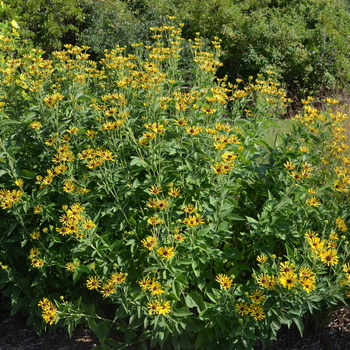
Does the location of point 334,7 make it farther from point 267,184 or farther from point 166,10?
point 267,184

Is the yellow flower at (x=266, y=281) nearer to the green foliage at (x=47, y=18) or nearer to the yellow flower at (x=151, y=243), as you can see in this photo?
the yellow flower at (x=151, y=243)

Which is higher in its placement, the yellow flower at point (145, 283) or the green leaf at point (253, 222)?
the green leaf at point (253, 222)

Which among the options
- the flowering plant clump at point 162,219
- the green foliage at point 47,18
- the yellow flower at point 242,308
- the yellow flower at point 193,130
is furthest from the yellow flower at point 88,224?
the green foliage at point 47,18

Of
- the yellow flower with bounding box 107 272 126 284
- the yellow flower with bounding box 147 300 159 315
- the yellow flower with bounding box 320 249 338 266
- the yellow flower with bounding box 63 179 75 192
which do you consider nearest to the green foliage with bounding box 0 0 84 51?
the yellow flower with bounding box 63 179 75 192

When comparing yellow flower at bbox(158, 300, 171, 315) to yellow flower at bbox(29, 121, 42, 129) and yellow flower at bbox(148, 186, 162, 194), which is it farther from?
yellow flower at bbox(29, 121, 42, 129)

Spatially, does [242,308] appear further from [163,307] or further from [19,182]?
[19,182]

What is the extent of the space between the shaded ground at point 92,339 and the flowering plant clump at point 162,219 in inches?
8.6

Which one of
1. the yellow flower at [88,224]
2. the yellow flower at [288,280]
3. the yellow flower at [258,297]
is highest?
the yellow flower at [288,280]

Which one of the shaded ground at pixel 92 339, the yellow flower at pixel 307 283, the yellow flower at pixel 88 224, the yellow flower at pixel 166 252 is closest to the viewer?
the yellow flower at pixel 307 283

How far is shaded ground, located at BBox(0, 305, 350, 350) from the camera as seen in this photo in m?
2.88

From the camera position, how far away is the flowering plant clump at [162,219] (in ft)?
7.46

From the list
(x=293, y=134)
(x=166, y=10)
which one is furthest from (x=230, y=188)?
(x=166, y=10)

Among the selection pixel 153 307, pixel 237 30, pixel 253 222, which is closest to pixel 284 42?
pixel 237 30

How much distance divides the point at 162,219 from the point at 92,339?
1240 mm
